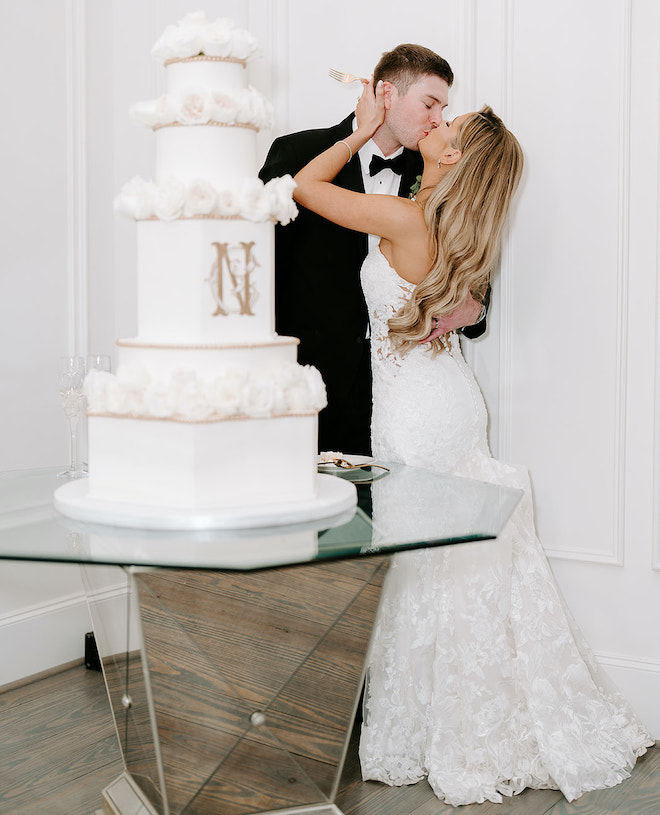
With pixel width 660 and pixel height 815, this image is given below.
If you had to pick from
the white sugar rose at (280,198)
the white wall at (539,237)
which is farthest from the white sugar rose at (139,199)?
the white wall at (539,237)

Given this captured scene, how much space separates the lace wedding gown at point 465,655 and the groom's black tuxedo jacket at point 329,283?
27 centimetres

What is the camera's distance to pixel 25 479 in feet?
8.13

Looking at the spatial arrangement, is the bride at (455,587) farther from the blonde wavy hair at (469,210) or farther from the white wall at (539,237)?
the white wall at (539,237)

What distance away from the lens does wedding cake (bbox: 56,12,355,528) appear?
1.95 metres

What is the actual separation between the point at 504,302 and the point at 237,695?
1.88 m

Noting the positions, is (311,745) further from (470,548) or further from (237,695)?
(470,548)

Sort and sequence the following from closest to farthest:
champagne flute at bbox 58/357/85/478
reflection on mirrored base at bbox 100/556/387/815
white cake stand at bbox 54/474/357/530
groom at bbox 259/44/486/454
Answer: white cake stand at bbox 54/474/357/530 → reflection on mirrored base at bbox 100/556/387/815 → champagne flute at bbox 58/357/85/478 → groom at bbox 259/44/486/454

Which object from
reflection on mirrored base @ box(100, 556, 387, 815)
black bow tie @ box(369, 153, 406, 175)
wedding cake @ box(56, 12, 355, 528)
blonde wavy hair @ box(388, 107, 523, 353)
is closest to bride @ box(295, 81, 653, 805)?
blonde wavy hair @ box(388, 107, 523, 353)

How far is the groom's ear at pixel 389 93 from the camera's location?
3.12 meters

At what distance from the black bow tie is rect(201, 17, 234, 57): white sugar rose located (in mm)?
1308

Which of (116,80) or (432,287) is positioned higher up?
(116,80)

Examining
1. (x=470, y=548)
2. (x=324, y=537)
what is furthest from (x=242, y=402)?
(x=470, y=548)

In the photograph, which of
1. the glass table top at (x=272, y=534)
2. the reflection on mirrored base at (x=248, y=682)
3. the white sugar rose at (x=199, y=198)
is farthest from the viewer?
the reflection on mirrored base at (x=248, y=682)

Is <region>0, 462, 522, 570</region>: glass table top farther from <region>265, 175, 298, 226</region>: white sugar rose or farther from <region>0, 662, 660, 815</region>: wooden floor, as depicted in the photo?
<region>0, 662, 660, 815</region>: wooden floor
